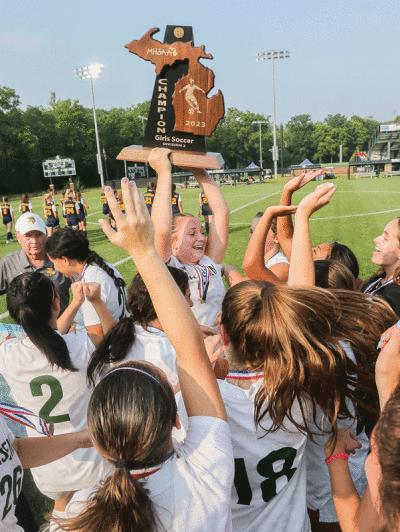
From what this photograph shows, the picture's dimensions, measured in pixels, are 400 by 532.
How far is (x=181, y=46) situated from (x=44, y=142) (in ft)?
240

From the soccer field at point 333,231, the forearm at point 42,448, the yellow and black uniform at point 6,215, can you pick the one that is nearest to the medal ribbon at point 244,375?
the forearm at point 42,448

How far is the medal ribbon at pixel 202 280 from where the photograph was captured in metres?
3.16

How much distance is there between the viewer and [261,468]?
1547mm

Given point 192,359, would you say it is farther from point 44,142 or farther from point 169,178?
point 44,142

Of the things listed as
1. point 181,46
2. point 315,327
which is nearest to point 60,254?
point 181,46

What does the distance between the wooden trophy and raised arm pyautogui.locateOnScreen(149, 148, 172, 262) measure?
32cm

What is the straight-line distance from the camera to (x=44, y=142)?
225 ft

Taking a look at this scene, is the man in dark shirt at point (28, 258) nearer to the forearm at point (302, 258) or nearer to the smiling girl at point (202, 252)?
the smiling girl at point (202, 252)

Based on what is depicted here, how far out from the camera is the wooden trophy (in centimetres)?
296

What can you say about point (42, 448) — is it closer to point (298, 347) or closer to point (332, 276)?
point (298, 347)

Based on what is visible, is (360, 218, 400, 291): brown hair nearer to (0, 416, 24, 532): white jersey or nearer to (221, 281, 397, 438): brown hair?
(221, 281, 397, 438): brown hair

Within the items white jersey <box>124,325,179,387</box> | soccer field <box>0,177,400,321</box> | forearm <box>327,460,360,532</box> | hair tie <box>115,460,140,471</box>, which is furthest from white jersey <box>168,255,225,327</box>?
soccer field <box>0,177,400,321</box>

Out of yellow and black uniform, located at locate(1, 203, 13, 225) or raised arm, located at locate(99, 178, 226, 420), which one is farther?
yellow and black uniform, located at locate(1, 203, 13, 225)

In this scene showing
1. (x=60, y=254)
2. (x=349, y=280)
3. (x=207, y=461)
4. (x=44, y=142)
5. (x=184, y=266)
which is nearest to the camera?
(x=207, y=461)
